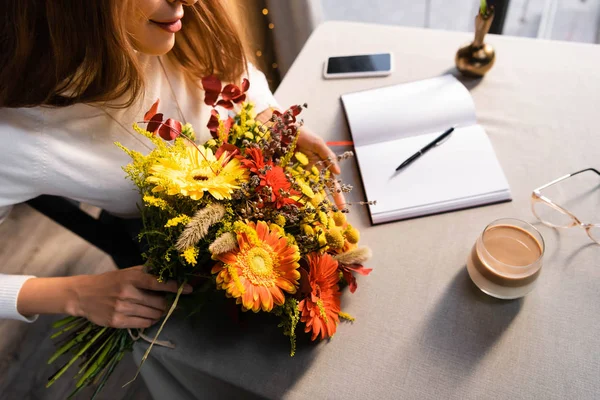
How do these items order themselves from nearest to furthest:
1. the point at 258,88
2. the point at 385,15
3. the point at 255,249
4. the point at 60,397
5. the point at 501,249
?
the point at 255,249, the point at 501,249, the point at 258,88, the point at 60,397, the point at 385,15

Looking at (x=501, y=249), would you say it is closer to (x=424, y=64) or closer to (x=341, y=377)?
(x=341, y=377)

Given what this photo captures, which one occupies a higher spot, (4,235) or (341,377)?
(341,377)

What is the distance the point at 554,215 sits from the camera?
2.33ft

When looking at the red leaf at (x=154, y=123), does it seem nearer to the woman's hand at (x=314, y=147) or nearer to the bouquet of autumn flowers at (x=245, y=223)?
the bouquet of autumn flowers at (x=245, y=223)

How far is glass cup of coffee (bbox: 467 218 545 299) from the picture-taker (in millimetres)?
590


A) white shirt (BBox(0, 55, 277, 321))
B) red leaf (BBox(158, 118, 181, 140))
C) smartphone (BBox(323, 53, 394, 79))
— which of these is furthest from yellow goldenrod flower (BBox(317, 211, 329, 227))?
smartphone (BBox(323, 53, 394, 79))

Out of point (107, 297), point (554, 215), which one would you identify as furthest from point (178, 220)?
point (554, 215)

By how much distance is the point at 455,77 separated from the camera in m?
0.93

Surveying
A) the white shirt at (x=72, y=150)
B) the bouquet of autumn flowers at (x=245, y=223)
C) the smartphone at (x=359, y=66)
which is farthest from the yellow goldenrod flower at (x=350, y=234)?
the smartphone at (x=359, y=66)

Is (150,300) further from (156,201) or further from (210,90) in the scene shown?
(210,90)

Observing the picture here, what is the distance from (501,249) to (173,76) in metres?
0.67

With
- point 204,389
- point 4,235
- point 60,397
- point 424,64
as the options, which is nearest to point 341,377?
point 204,389

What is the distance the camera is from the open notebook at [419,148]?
2.44 ft

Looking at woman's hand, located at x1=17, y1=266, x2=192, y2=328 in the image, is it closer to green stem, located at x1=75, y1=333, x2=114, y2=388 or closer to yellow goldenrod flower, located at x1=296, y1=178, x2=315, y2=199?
green stem, located at x1=75, y1=333, x2=114, y2=388
